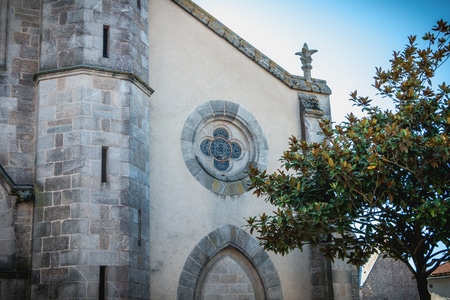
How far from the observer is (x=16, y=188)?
1392 cm

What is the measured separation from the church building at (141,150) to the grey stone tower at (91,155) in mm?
25

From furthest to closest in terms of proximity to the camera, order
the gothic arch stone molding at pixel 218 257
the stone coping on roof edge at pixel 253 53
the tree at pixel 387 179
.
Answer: the stone coping on roof edge at pixel 253 53 → the gothic arch stone molding at pixel 218 257 → the tree at pixel 387 179

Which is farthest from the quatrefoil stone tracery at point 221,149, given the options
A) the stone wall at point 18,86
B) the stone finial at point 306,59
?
the stone wall at point 18,86

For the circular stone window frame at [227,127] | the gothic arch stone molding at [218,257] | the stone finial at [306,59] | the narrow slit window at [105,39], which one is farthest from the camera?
the stone finial at [306,59]

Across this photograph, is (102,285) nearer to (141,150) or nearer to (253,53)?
(141,150)

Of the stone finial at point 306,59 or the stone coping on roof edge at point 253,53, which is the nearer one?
the stone coping on roof edge at point 253,53

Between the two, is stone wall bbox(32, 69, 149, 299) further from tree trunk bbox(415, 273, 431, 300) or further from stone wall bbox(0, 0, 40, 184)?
tree trunk bbox(415, 273, 431, 300)

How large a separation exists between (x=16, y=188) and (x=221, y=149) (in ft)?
19.3

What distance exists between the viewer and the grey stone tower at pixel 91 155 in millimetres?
13320

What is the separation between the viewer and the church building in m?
13.6

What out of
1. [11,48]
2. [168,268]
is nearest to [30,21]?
[11,48]

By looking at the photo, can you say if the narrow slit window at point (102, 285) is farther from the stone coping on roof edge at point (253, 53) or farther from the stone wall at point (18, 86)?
the stone coping on roof edge at point (253, 53)

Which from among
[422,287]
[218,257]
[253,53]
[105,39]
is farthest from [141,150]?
[422,287]

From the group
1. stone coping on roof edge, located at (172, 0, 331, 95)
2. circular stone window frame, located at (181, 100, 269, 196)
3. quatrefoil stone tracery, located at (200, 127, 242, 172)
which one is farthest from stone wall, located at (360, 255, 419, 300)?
quatrefoil stone tracery, located at (200, 127, 242, 172)
